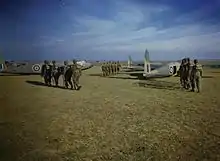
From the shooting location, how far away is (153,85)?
2.05 meters

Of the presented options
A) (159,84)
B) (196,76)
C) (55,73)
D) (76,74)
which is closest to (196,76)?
(196,76)

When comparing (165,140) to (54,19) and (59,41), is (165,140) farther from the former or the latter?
(54,19)

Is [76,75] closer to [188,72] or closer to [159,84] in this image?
[159,84]

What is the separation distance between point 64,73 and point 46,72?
133 mm

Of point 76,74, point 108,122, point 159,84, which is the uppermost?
point 76,74

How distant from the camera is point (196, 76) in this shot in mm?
1904

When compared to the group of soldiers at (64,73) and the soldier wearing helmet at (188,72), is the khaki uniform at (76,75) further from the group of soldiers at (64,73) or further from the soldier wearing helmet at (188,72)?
the soldier wearing helmet at (188,72)

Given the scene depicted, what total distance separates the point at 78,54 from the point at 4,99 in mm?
576

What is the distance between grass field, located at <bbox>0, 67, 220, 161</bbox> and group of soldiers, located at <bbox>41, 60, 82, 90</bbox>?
0.06 metres

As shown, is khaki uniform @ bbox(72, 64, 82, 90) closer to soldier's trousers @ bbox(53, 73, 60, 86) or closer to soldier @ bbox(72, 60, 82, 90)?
soldier @ bbox(72, 60, 82, 90)

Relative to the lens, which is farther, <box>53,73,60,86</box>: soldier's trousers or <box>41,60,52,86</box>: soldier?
<box>53,73,60,86</box>: soldier's trousers

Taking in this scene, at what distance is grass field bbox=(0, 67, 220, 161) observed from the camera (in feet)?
4.93

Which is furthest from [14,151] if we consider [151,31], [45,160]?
[151,31]

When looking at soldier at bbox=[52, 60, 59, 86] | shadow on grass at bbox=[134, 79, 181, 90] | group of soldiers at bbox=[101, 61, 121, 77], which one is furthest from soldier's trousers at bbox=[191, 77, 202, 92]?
soldier at bbox=[52, 60, 59, 86]
